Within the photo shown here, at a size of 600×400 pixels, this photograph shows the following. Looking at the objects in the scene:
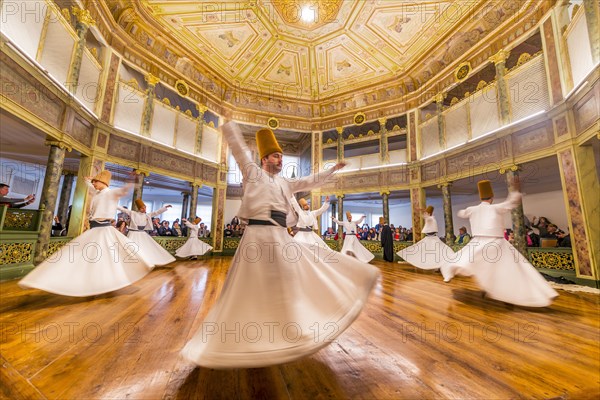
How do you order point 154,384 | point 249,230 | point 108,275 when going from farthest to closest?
1. point 108,275
2. point 249,230
3. point 154,384

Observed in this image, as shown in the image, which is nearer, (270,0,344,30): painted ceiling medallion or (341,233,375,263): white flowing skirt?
(270,0,344,30): painted ceiling medallion

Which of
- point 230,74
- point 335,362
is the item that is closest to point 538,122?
point 335,362

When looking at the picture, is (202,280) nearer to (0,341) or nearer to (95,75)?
(0,341)

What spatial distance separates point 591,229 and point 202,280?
746cm

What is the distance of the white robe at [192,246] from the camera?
834cm

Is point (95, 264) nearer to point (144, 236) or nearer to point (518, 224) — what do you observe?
point (144, 236)

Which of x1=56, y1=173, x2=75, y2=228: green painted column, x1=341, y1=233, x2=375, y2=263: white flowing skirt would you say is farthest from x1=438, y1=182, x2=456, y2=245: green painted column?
x1=56, y1=173, x2=75, y2=228: green painted column

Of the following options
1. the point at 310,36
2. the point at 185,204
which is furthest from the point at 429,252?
the point at 185,204

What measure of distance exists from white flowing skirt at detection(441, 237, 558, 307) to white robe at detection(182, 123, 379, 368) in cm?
272

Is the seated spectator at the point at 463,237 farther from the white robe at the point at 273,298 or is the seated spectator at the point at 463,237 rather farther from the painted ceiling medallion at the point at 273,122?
the painted ceiling medallion at the point at 273,122

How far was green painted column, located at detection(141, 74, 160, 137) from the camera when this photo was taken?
780cm

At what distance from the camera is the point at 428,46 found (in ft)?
27.4

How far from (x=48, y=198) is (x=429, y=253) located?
874cm

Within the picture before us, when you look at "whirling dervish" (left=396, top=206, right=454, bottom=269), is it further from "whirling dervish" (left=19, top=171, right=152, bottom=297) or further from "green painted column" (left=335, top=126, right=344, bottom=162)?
"whirling dervish" (left=19, top=171, right=152, bottom=297)
